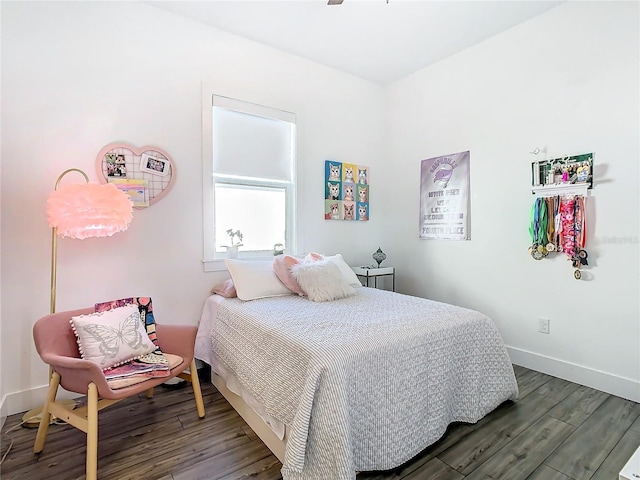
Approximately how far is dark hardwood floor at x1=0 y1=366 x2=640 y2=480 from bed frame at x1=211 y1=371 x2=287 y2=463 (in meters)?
0.04

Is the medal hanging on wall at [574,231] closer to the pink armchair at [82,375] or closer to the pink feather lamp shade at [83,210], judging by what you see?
the pink armchair at [82,375]

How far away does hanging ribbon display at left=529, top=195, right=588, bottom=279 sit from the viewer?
246cm

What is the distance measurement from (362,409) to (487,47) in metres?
3.28

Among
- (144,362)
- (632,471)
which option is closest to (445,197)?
(632,471)

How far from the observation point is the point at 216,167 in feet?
9.53

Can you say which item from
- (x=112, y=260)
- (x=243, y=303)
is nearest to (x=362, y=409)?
(x=243, y=303)

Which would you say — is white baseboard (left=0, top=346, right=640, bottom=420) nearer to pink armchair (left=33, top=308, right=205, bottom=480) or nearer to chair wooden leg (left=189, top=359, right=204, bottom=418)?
pink armchair (left=33, top=308, right=205, bottom=480)

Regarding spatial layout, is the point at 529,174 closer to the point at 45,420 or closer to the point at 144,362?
the point at 144,362

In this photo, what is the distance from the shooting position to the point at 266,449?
179 centimetres

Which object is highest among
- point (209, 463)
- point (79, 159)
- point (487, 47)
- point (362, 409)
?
point (487, 47)

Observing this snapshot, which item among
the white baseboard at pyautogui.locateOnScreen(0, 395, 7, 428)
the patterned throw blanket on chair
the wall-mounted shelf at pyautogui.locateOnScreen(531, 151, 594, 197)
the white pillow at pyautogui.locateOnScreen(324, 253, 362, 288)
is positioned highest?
the wall-mounted shelf at pyautogui.locateOnScreen(531, 151, 594, 197)

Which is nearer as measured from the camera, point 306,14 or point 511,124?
point 306,14

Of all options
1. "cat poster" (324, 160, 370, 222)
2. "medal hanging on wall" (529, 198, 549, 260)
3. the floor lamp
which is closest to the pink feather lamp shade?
the floor lamp

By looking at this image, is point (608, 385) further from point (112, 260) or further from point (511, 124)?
point (112, 260)
